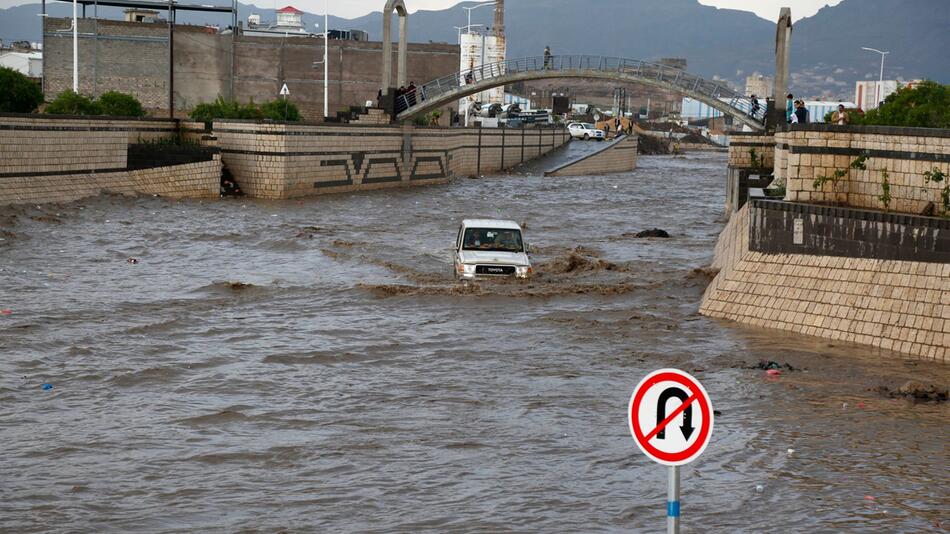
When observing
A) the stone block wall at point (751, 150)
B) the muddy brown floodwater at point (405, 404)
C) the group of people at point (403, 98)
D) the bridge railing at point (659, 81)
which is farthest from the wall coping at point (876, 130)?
the group of people at point (403, 98)

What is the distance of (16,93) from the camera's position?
47.7 m

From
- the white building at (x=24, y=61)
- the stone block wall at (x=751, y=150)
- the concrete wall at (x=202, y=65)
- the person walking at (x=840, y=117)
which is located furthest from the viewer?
the white building at (x=24, y=61)

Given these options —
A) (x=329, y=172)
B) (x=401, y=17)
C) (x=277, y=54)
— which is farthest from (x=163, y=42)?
(x=329, y=172)

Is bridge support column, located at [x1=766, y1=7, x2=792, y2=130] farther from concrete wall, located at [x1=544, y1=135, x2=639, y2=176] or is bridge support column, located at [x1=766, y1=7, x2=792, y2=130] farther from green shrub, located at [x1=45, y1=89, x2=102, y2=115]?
green shrub, located at [x1=45, y1=89, x2=102, y2=115]

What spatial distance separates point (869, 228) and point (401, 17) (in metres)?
38.9

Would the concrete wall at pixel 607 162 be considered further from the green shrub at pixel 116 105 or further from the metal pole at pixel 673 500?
the metal pole at pixel 673 500

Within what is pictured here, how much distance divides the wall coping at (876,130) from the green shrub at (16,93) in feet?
116

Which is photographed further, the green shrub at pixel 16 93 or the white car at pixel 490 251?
the green shrub at pixel 16 93

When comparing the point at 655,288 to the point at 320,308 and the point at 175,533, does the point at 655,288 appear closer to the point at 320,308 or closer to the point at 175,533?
the point at 320,308

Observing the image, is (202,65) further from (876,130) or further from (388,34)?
(876,130)

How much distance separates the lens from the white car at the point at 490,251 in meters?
22.2

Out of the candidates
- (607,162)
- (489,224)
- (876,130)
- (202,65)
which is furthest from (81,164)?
(607,162)

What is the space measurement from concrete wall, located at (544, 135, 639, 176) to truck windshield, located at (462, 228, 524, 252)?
44.1 metres

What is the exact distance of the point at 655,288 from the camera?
23.5 m
